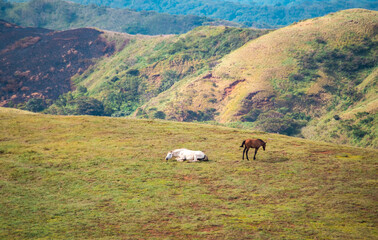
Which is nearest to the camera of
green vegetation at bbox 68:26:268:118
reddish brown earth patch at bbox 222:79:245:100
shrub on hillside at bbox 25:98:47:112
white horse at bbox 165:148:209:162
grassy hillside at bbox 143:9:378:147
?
white horse at bbox 165:148:209:162

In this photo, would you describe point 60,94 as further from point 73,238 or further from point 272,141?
point 73,238

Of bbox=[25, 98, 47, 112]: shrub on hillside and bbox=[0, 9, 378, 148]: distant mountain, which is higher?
bbox=[0, 9, 378, 148]: distant mountain

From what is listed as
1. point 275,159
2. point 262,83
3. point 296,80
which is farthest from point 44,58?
point 275,159

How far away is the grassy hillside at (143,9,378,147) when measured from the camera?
74.2m

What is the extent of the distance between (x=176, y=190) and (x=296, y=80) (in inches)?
2732

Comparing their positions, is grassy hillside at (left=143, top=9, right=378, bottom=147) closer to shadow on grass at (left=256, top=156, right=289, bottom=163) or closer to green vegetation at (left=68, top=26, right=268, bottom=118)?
green vegetation at (left=68, top=26, right=268, bottom=118)

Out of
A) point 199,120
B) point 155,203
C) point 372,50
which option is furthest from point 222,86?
point 155,203

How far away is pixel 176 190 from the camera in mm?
16266

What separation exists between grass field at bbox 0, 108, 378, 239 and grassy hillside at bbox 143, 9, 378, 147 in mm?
47897

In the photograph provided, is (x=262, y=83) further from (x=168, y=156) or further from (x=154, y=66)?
(x=168, y=156)

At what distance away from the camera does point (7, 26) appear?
13538 cm

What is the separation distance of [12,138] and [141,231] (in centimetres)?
1504

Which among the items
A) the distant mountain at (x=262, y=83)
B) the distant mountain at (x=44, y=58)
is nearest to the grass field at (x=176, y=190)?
the distant mountain at (x=262, y=83)

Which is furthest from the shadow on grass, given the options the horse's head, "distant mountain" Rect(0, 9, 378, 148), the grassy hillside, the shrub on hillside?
the shrub on hillside
